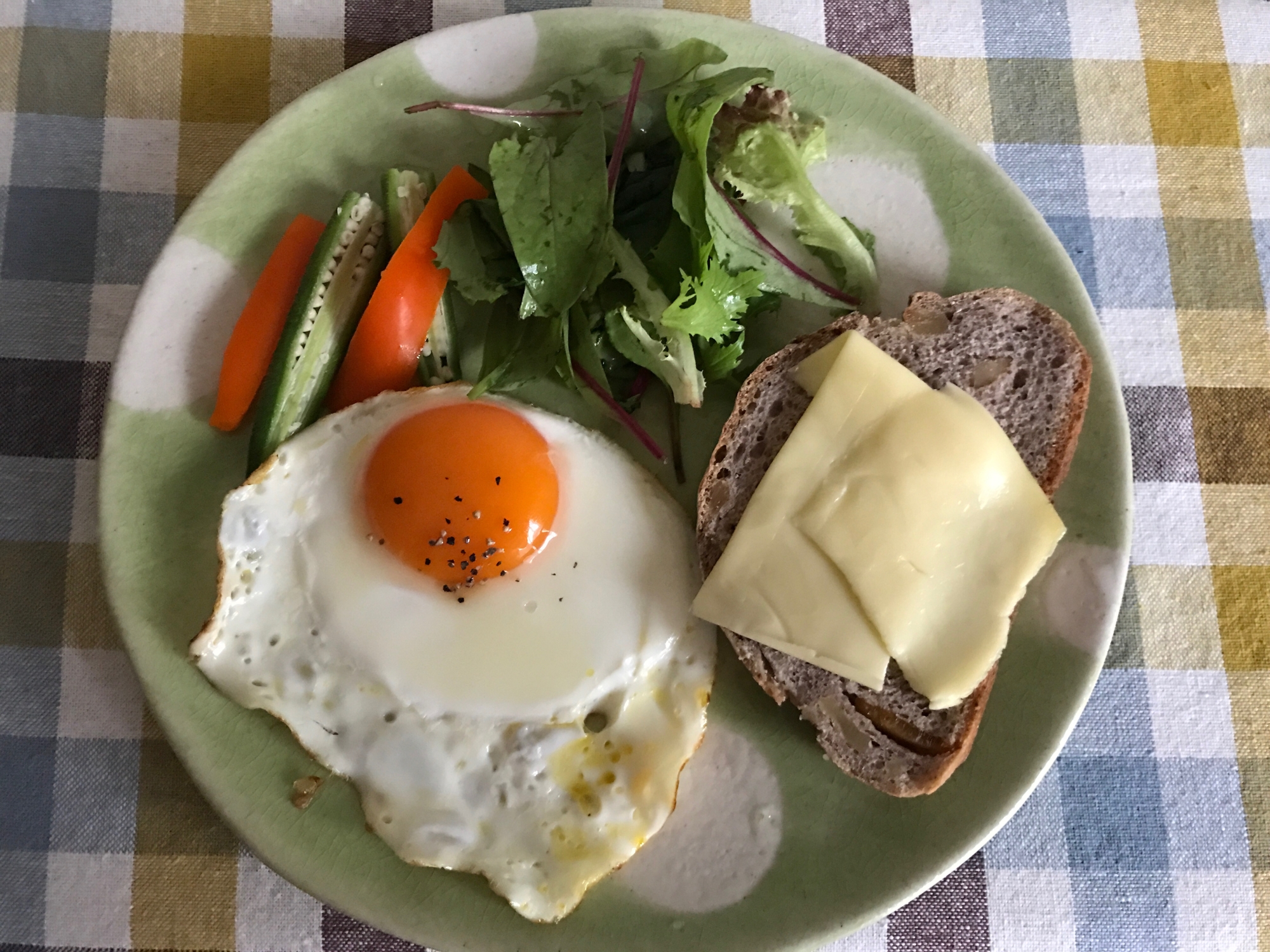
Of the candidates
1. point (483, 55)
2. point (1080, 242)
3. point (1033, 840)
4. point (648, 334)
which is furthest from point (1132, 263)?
point (483, 55)

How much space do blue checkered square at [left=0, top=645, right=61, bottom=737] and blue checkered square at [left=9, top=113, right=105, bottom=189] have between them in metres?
1.48

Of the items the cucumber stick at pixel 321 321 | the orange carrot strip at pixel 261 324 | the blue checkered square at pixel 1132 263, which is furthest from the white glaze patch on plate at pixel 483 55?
the blue checkered square at pixel 1132 263

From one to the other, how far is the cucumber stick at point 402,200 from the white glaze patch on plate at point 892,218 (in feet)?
3.77

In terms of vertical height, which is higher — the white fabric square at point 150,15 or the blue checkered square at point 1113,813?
the white fabric square at point 150,15

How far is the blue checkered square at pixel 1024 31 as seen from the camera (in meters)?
2.98

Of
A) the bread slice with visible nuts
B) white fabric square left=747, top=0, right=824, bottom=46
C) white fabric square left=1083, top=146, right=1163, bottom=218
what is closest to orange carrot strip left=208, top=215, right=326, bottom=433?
the bread slice with visible nuts

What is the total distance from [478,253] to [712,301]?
688 millimetres

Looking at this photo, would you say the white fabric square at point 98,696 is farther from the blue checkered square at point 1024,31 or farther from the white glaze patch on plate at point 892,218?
the blue checkered square at point 1024,31

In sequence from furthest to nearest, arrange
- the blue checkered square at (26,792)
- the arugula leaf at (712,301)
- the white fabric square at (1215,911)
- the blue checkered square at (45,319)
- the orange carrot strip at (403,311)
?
the blue checkered square at (45,319) < the white fabric square at (1215,911) < the blue checkered square at (26,792) < the orange carrot strip at (403,311) < the arugula leaf at (712,301)

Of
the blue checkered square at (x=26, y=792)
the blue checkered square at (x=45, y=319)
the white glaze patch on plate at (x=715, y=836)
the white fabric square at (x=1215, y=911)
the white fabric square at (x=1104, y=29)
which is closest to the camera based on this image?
the white glaze patch on plate at (x=715, y=836)

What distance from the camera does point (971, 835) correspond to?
2.32m

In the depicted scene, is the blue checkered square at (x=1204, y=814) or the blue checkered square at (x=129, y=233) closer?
the blue checkered square at (x=1204, y=814)

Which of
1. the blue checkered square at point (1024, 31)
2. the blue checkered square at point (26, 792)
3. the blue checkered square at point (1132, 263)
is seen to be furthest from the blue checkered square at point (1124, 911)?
the blue checkered square at point (26, 792)

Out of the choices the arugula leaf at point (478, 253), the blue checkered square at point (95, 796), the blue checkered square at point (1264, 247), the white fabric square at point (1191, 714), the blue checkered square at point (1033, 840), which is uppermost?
the blue checkered square at point (1264, 247)
